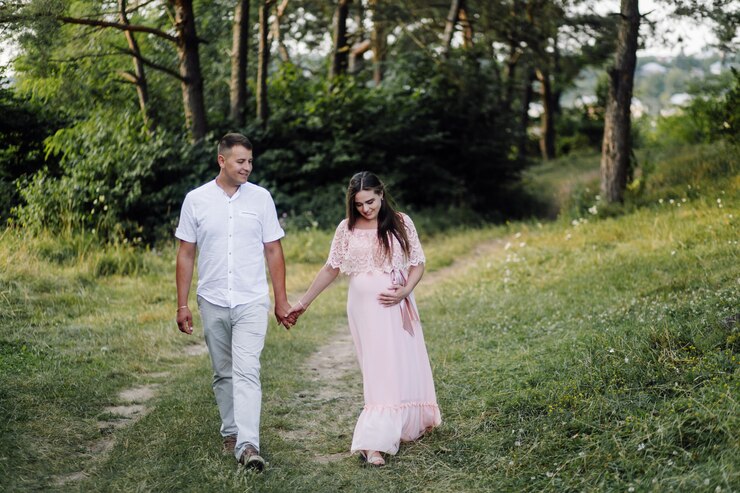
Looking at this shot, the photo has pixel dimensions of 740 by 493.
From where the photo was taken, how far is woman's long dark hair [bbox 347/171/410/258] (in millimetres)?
5512

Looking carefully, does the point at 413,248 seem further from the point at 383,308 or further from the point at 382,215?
the point at 383,308

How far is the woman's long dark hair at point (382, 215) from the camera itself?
5512 millimetres

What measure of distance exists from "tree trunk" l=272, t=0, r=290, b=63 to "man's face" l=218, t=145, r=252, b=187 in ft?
55.1

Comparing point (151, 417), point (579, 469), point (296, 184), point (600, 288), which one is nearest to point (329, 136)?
point (296, 184)

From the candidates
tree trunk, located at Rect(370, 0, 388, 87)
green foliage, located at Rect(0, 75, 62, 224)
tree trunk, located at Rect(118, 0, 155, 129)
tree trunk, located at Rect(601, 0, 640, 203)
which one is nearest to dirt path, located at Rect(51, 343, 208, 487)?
green foliage, located at Rect(0, 75, 62, 224)

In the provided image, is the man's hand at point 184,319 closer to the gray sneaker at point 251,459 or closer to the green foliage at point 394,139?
the gray sneaker at point 251,459

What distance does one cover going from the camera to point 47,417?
599 centimetres

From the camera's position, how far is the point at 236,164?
17.1 ft

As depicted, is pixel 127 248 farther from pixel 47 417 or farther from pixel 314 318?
pixel 47 417

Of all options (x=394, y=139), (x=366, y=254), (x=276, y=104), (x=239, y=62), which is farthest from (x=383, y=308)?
(x=276, y=104)

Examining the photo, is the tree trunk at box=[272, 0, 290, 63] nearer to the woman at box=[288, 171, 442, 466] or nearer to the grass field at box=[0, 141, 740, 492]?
the grass field at box=[0, 141, 740, 492]

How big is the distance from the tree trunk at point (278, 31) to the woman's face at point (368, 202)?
16.7 metres

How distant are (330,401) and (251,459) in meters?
2.03

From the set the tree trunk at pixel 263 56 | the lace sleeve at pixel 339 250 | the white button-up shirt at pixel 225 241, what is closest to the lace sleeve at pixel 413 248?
the lace sleeve at pixel 339 250
